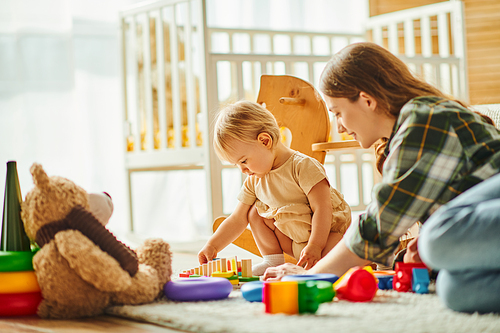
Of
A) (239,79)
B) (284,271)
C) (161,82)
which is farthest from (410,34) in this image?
(284,271)

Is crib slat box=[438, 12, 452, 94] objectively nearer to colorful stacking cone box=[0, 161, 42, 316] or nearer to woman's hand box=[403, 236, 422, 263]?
woman's hand box=[403, 236, 422, 263]

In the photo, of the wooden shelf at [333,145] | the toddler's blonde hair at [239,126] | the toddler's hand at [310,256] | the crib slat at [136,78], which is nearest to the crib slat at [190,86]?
the crib slat at [136,78]

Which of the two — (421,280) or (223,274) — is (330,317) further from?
(223,274)

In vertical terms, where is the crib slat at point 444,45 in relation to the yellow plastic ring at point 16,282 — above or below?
above

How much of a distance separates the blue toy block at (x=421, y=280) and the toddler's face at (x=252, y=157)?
1.57 feet

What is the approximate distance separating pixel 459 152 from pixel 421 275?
0.20 metres

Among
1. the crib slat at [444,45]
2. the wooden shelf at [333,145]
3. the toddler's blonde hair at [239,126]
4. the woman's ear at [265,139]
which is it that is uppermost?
the crib slat at [444,45]

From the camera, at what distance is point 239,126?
115cm

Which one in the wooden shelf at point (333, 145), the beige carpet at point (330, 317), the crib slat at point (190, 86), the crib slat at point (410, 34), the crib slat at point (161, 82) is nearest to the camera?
the beige carpet at point (330, 317)

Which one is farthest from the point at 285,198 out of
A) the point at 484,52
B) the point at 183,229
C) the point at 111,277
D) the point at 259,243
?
the point at 484,52

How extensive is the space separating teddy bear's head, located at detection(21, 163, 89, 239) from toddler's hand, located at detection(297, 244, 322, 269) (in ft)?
1.61

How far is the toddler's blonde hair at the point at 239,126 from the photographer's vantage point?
115 centimetres

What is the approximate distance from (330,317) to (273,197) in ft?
1.92

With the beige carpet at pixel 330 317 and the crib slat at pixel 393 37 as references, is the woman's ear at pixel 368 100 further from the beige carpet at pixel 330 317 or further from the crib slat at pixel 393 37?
the crib slat at pixel 393 37
